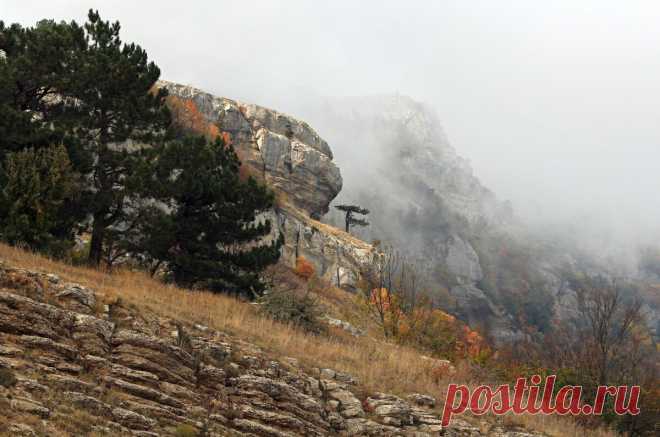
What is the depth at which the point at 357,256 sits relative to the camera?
5866 centimetres

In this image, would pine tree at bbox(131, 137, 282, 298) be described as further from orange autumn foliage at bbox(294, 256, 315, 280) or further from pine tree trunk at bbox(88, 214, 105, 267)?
orange autumn foliage at bbox(294, 256, 315, 280)

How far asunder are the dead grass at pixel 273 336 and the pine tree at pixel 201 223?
9.19 ft

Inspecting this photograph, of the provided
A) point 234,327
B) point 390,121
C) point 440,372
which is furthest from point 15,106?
point 390,121

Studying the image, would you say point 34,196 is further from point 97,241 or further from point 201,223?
point 201,223

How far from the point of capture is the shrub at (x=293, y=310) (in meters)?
18.3

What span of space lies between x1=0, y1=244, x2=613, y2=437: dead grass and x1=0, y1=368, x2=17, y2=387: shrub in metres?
3.51

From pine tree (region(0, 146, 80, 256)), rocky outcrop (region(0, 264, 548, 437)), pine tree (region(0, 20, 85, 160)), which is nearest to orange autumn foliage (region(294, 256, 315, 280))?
pine tree (region(0, 20, 85, 160))

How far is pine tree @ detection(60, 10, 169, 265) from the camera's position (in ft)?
66.4

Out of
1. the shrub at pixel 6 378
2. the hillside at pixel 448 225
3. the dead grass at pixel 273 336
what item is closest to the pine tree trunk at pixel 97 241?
the dead grass at pixel 273 336

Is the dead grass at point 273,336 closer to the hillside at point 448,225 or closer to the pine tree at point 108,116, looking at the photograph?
the pine tree at point 108,116

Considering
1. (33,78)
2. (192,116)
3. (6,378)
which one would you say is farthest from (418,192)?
(6,378)

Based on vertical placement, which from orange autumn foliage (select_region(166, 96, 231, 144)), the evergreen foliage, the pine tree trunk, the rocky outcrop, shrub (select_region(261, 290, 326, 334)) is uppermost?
orange autumn foliage (select_region(166, 96, 231, 144))

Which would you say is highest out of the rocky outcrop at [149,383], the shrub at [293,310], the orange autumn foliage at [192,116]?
the orange autumn foliage at [192,116]

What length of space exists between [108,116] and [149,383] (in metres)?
14.2
